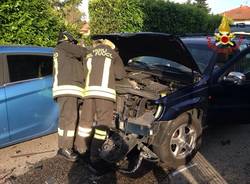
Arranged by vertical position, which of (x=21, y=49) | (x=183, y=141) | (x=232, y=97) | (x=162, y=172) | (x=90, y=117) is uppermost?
(x=21, y=49)

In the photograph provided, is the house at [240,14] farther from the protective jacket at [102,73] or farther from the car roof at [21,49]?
the protective jacket at [102,73]

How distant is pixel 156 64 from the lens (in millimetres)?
5906

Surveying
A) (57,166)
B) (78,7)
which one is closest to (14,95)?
(57,166)

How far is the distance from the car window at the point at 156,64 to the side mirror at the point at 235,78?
60cm

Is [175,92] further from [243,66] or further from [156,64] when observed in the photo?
[243,66]

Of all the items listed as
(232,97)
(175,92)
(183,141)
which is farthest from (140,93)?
(232,97)

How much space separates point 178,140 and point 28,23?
5.06 metres

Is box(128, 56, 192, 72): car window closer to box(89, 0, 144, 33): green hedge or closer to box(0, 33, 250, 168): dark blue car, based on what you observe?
box(0, 33, 250, 168): dark blue car

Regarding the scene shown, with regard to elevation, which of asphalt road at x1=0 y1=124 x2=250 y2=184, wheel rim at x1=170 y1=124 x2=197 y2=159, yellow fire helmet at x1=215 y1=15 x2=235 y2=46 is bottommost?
asphalt road at x1=0 y1=124 x2=250 y2=184

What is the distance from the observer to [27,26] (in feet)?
28.4

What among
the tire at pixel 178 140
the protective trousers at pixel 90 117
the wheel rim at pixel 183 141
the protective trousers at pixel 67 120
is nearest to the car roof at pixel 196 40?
the tire at pixel 178 140

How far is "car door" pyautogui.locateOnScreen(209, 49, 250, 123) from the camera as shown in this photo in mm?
5574

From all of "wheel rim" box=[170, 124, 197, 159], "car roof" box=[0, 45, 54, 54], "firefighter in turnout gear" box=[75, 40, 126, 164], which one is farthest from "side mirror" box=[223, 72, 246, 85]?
"car roof" box=[0, 45, 54, 54]

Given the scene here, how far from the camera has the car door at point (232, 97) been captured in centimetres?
557
